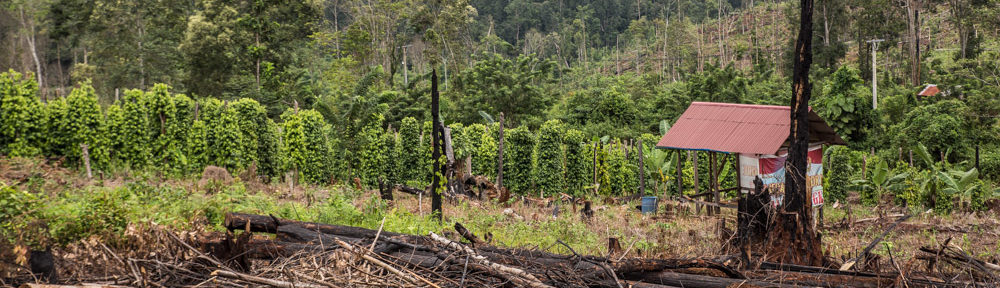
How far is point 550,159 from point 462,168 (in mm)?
2085

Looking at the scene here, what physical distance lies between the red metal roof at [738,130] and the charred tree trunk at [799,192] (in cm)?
302

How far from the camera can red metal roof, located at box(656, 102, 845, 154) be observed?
10.8 metres

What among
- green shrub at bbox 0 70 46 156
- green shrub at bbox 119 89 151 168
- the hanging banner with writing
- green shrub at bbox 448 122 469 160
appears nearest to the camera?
the hanging banner with writing

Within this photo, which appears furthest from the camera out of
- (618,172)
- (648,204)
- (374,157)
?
(618,172)

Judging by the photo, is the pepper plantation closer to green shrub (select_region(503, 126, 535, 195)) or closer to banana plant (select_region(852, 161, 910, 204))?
green shrub (select_region(503, 126, 535, 195))

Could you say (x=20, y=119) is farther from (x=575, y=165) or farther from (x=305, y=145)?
(x=575, y=165)

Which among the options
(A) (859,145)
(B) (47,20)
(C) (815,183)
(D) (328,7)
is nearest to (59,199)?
(C) (815,183)

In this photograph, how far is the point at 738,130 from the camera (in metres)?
11.4

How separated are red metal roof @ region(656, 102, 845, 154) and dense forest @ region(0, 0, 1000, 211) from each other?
142 inches

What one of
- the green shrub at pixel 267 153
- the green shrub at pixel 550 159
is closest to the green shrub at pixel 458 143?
the green shrub at pixel 550 159

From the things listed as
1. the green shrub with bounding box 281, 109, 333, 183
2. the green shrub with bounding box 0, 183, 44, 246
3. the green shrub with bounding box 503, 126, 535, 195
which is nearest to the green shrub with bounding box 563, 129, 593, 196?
the green shrub with bounding box 503, 126, 535, 195

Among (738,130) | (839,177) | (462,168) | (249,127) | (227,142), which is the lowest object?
(839,177)

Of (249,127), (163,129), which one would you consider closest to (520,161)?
(249,127)

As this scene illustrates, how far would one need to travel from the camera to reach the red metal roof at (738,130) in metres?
10.8
